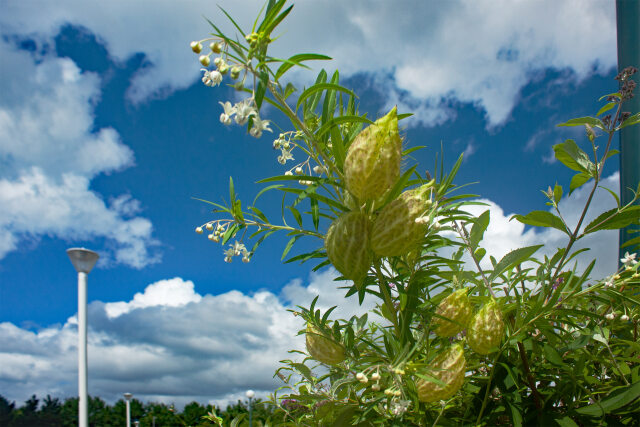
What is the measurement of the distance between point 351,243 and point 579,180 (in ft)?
2.09

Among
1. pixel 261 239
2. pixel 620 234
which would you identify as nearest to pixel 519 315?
pixel 261 239

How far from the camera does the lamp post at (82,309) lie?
3418 mm

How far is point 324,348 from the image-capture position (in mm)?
793

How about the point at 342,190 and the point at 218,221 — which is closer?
the point at 342,190

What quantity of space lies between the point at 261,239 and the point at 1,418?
210 inches

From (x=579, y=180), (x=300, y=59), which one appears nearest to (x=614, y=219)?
(x=579, y=180)

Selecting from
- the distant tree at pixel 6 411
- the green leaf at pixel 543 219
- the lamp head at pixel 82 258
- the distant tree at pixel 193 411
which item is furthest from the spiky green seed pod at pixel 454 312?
the distant tree at pixel 193 411

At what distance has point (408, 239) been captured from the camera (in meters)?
0.65

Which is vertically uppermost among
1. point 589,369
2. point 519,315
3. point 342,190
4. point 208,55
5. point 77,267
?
point 77,267

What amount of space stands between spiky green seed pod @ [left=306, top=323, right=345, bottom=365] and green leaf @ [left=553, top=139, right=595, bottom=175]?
628mm

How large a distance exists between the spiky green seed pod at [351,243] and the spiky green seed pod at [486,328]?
212 mm

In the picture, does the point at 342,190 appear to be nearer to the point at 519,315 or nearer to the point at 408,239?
the point at 408,239

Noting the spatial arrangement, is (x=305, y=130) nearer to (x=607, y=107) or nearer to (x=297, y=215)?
(x=297, y=215)

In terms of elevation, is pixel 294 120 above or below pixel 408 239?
above
